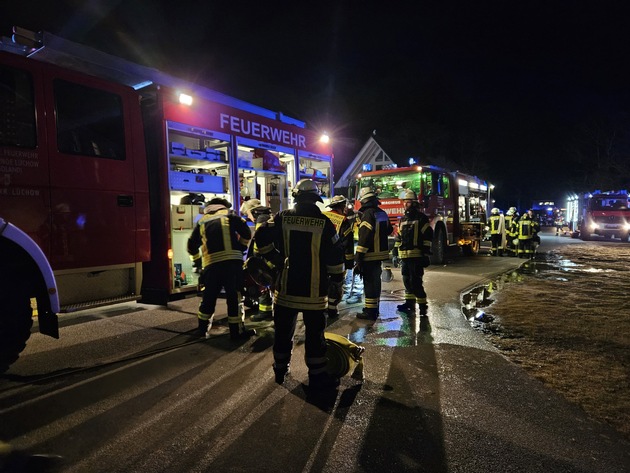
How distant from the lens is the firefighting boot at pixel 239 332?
460cm

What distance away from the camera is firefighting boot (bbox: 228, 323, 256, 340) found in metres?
4.60

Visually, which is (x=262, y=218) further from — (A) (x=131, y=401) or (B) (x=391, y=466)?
(B) (x=391, y=466)

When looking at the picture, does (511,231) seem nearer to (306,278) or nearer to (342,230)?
(342,230)

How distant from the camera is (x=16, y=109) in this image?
11.8ft

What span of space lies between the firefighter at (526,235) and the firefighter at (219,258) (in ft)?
35.5

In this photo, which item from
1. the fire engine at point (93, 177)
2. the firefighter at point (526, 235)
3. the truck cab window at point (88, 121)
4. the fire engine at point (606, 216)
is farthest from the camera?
the fire engine at point (606, 216)

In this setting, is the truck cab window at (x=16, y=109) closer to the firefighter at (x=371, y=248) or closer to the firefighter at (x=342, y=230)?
the firefighter at (x=342, y=230)

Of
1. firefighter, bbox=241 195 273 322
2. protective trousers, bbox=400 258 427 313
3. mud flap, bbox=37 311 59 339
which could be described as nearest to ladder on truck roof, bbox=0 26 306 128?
firefighter, bbox=241 195 273 322

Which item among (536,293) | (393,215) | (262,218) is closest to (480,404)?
(262,218)

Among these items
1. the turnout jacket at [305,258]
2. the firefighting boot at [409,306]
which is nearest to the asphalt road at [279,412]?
the turnout jacket at [305,258]

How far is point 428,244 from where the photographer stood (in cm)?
570

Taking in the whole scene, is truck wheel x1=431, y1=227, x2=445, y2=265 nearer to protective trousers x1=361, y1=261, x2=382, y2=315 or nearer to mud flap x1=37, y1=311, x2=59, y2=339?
protective trousers x1=361, y1=261, x2=382, y2=315

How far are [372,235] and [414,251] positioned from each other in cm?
75

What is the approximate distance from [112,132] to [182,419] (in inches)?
120
